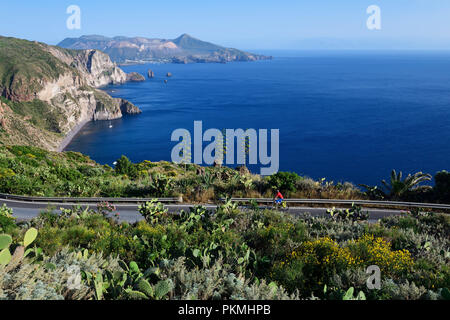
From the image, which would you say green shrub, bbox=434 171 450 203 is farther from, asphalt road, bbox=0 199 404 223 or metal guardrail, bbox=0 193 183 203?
metal guardrail, bbox=0 193 183 203

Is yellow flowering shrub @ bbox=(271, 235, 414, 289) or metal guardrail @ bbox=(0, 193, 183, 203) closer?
yellow flowering shrub @ bbox=(271, 235, 414, 289)

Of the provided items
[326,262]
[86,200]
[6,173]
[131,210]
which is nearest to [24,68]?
[6,173]

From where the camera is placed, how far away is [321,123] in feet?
340

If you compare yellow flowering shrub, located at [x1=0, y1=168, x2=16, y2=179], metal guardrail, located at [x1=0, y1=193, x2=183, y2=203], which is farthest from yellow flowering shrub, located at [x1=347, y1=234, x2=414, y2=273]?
yellow flowering shrub, located at [x1=0, y1=168, x2=16, y2=179]

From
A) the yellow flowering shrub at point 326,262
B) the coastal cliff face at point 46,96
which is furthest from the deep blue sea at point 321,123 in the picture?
the yellow flowering shrub at point 326,262

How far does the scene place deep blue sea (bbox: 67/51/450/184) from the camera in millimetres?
73375

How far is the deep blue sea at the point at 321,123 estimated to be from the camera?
7338 centimetres

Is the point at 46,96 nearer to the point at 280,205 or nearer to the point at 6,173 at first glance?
the point at 6,173

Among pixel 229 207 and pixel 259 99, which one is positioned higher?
pixel 259 99

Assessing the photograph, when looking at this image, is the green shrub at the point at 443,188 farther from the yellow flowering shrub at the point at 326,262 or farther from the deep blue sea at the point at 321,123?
the deep blue sea at the point at 321,123

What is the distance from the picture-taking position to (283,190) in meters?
16.6
